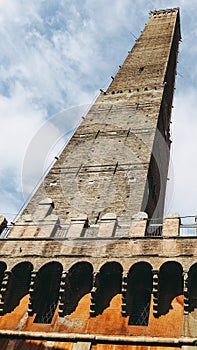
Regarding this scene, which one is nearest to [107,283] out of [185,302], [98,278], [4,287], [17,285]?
[98,278]

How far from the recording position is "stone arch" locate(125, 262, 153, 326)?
30.2 feet

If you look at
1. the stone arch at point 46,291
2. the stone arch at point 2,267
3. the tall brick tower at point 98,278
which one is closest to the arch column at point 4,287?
the tall brick tower at point 98,278

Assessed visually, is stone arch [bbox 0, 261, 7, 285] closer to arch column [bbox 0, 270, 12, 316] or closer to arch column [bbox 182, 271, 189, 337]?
arch column [bbox 0, 270, 12, 316]

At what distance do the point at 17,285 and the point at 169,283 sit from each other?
3.54 m

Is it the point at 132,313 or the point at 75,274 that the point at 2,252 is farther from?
the point at 132,313

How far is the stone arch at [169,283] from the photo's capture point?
9.08 m

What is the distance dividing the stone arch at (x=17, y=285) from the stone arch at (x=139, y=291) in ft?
7.90

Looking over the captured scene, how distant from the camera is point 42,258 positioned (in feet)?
33.4

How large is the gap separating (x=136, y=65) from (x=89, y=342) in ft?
62.2

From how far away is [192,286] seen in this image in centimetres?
898

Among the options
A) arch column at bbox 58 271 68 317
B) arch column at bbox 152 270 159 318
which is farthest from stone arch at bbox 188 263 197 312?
arch column at bbox 58 271 68 317

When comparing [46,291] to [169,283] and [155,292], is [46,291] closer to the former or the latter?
[155,292]

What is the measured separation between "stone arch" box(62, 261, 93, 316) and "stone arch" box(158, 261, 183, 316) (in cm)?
162

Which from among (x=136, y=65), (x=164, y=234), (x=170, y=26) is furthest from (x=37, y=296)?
(x=170, y=26)
